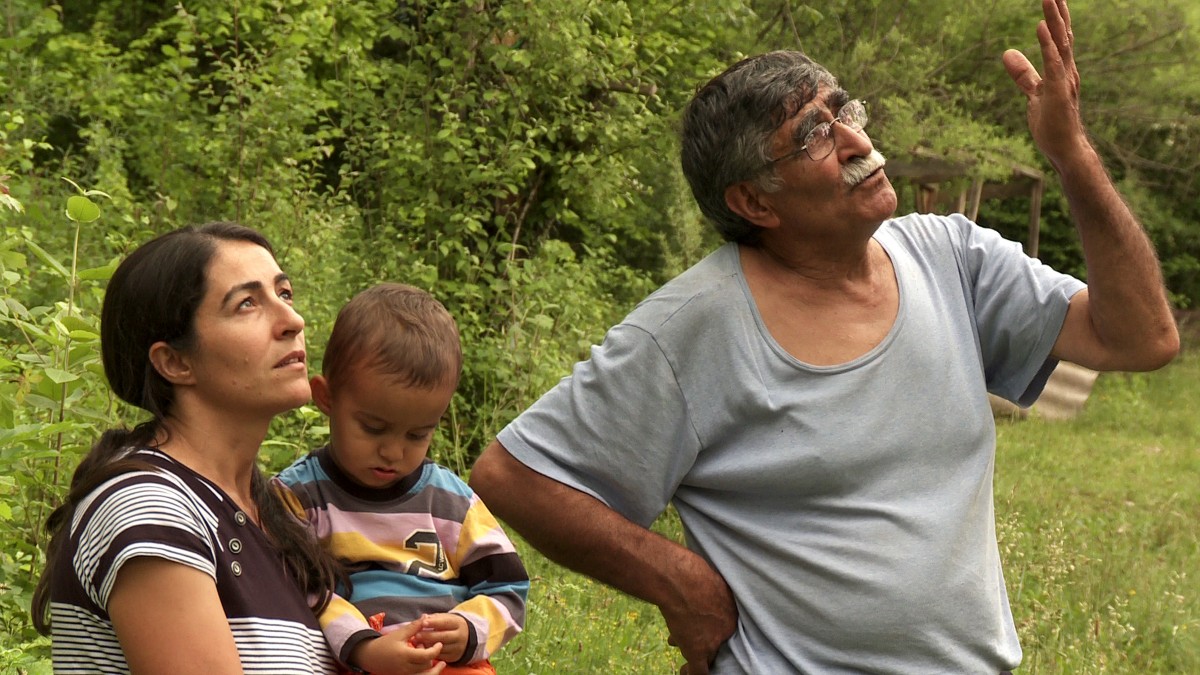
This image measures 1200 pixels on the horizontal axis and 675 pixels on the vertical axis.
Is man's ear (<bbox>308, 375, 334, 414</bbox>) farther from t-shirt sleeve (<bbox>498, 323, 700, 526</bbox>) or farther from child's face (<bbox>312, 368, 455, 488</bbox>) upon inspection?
t-shirt sleeve (<bbox>498, 323, 700, 526</bbox>)

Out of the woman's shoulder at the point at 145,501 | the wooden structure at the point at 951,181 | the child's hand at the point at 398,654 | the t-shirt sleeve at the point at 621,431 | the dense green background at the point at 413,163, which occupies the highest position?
the woman's shoulder at the point at 145,501

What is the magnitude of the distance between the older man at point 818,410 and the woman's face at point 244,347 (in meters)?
0.65

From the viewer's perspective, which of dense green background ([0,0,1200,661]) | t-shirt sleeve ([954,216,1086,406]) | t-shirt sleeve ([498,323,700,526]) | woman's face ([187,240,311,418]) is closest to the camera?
woman's face ([187,240,311,418])

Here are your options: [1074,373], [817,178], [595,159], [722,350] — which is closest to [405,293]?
[722,350]

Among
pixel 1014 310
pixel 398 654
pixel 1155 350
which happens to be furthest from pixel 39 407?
pixel 1155 350

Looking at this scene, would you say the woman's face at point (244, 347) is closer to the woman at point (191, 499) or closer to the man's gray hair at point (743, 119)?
the woman at point (191, 499)

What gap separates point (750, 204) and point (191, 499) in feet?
4.37

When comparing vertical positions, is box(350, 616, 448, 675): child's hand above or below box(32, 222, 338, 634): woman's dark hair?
below

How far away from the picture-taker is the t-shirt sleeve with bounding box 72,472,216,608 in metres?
1.98

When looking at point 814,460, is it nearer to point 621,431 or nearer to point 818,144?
point 621,431

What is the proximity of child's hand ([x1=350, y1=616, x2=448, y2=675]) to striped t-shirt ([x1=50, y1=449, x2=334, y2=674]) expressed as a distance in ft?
0.23

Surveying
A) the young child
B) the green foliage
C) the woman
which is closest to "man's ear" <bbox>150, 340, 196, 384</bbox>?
the woman

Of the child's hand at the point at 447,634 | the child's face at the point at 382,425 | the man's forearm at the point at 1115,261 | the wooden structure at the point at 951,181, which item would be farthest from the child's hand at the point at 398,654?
the wooden structure at the point at 951,181

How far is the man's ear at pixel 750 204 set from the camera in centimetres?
289
